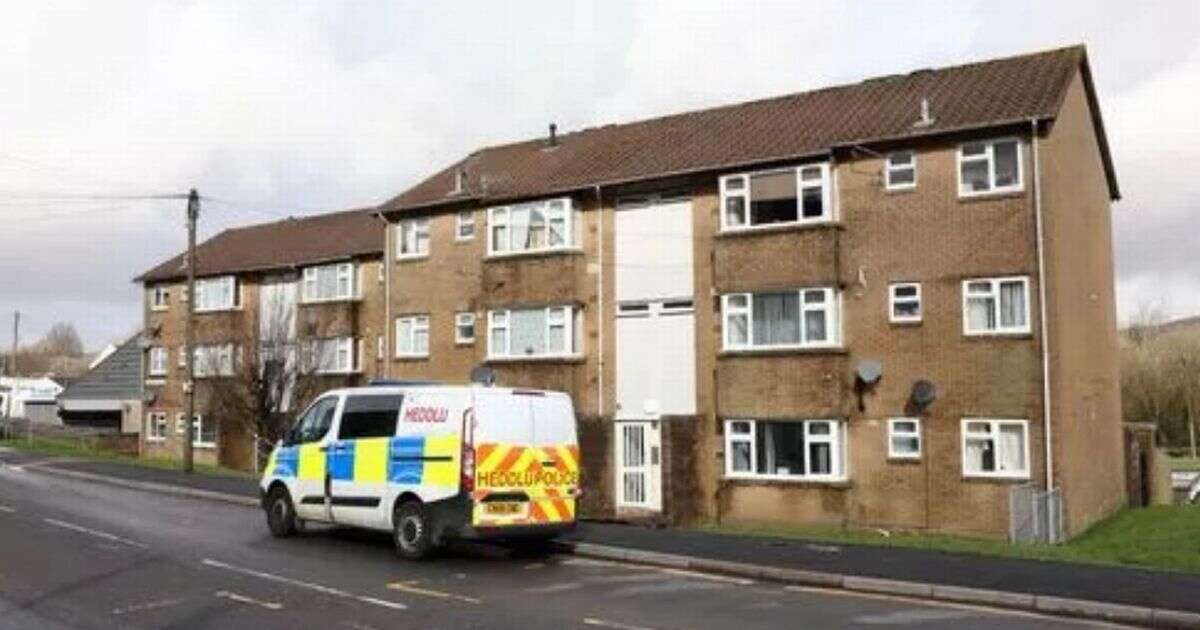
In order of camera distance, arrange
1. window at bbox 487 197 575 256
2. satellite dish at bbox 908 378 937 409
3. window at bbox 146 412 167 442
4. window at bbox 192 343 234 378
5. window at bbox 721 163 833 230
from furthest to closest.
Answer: window at bbox 146 412 167 442, window at bbox 192 343 234 378, window at bbox 487 197 575 256, window at bbox 721 163 833 230, satellite dish at bbox 908 378 937 409

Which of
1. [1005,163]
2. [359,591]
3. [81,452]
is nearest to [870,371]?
[1005,163]

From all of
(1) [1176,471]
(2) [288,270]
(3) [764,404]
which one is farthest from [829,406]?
(1) [1176,471]

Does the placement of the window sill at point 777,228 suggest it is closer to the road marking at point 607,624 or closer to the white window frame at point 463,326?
the white window frame at point 463,326

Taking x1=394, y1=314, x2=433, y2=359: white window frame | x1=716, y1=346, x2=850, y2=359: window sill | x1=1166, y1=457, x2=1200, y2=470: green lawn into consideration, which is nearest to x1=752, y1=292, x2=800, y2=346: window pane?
x1=716, y1=346, x2=850, y2=359: window sill

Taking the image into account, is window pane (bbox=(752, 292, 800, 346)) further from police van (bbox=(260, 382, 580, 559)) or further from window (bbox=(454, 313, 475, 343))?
police van (bbox=(260, 382, 580, 559))

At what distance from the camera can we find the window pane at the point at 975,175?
22969mm

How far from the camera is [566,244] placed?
28734 mm

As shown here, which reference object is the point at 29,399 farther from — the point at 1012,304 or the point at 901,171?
the point at 1012,304

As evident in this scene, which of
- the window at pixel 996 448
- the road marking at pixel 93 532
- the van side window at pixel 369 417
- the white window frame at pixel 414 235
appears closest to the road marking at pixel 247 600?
the van side window at pixel 369 417

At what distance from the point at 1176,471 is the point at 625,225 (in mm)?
33137

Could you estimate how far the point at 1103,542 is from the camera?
2073 cm

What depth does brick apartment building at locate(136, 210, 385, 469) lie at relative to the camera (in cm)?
3834

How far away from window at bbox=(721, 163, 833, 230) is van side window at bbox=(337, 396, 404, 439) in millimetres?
11024

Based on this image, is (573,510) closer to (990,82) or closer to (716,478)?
(716,478)
